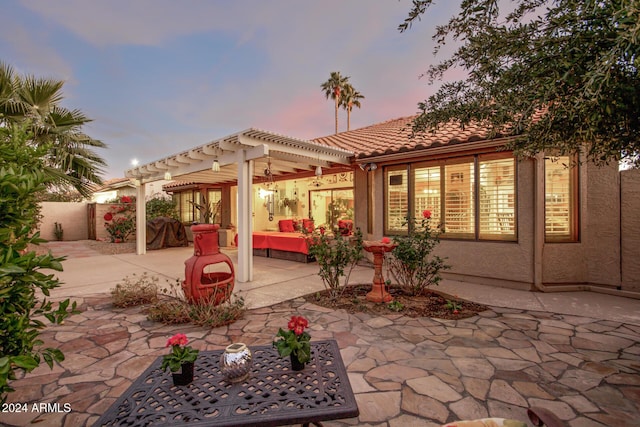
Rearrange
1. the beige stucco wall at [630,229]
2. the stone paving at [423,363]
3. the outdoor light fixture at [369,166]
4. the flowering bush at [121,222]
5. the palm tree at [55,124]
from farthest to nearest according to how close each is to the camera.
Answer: the flowering bush at [121,222] < the outdoor light fixture at [369,166] < the palm tree at [55,124] < the beige stucco wall at [630,229] < the stone paving at [423,363]

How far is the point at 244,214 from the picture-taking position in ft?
21.4

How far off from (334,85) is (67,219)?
66.3ft

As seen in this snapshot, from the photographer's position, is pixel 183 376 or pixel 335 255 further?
pixel 335 255

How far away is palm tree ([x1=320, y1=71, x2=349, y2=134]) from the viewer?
22.8 meters

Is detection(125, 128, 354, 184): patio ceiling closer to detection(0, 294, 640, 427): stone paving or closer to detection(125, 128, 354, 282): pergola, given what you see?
detection(125, 128, 354, 282): pergola

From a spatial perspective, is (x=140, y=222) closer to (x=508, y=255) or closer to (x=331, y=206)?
(x=331, y=206)

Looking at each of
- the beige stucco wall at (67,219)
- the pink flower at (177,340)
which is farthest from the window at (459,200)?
the beige stucco wall at (67,219)

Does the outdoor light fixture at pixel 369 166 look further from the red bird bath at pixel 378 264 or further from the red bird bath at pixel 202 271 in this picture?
the red bird bath at pixel 202 271

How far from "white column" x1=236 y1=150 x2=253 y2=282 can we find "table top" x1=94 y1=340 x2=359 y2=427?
450cm

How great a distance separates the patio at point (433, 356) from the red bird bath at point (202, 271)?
1.84 feet

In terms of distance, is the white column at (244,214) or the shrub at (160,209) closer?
the white column at (244,214)

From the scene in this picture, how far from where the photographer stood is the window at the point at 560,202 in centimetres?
576

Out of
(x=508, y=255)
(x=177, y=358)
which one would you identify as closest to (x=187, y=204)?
(x=508, y=255)

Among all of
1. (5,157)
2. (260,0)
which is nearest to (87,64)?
(260,0)
